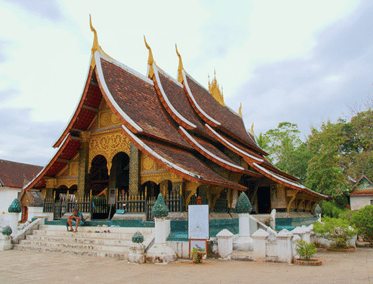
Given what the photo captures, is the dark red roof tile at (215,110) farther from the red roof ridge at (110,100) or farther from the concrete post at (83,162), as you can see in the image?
the concrete post at (83,162)

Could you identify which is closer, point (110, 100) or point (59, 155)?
point (110, 100)

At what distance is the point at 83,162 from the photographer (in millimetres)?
11594

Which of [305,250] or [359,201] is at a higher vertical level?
[359,201]

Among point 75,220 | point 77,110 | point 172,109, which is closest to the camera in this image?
point 75,220

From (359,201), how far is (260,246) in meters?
24.7

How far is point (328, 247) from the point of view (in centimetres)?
991

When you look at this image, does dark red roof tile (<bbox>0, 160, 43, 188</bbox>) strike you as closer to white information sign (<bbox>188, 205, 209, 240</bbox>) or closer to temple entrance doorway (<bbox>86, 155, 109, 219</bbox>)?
temple entrance doorway (<bbox>86, 155, 109, 219</bbox>)

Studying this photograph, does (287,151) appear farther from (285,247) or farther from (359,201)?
(285,247)

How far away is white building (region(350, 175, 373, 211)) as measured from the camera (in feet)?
88.8

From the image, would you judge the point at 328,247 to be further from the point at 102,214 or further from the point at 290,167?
the point at 290,167

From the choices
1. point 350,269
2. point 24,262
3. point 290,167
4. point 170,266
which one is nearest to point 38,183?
point 24,262

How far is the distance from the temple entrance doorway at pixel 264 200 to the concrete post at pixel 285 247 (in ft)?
29.3

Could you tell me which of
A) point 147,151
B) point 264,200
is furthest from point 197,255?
point 264,200

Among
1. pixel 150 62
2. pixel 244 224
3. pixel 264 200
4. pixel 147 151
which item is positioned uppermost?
pixel 150 62
